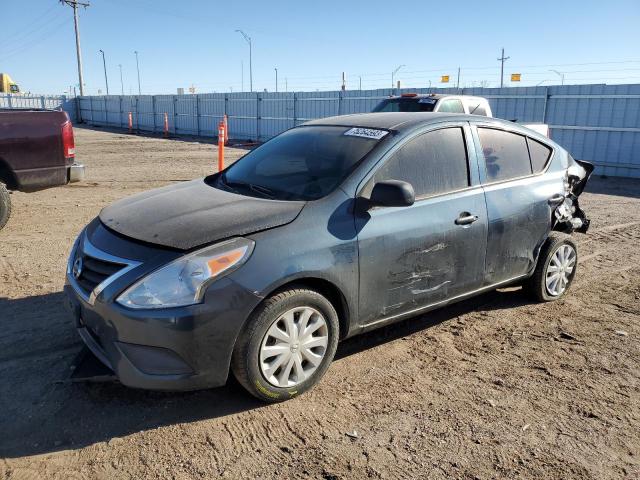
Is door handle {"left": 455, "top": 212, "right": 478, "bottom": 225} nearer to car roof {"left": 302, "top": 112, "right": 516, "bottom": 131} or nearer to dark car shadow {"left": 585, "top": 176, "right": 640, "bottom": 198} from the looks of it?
car roof {"left": 302, "top": 112, "right": 516, "bottom": 131}

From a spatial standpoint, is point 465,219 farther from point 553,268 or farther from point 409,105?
point 409,105

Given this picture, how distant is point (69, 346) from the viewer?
402 centimetres

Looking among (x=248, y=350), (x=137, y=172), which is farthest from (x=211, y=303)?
(x=137, y=172)

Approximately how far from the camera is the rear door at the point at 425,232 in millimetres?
3609

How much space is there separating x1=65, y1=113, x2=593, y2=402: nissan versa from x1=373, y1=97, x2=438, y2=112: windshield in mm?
5596

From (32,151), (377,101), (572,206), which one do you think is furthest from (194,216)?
(377,101)

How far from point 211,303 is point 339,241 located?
2.96 ft

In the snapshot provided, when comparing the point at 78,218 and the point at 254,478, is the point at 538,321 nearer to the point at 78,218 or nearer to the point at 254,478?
the point at 254,478

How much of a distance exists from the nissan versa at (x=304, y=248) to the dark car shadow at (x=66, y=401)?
0.32 m

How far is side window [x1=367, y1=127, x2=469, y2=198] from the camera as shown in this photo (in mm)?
3857

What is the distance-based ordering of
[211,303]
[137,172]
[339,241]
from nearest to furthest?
[211,303] < [339,241] < [137,172]

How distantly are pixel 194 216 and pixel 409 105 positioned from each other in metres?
8.01

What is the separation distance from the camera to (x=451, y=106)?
10594 mm

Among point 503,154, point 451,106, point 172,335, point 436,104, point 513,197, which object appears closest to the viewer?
point 172,335
